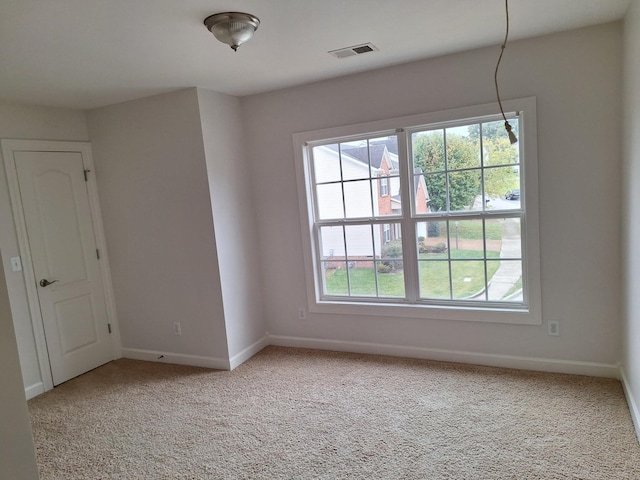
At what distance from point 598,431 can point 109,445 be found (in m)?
3.03

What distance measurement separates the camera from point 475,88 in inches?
123

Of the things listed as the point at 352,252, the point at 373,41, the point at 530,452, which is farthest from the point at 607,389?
the point at 373,41

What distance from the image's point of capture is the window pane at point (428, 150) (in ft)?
11.1

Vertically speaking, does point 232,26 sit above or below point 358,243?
above

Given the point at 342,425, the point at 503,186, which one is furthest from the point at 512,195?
the point at 342,425

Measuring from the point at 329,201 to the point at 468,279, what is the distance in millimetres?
1411

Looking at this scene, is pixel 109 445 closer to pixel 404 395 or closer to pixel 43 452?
pixel 43 452

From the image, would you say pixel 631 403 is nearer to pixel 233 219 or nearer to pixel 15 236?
pixel 233 219

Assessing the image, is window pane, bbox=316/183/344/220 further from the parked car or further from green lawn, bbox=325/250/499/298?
the parked car

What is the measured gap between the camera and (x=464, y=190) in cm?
333

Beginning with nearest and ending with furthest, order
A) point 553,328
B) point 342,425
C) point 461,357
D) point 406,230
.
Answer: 1. point 342,425
2. point 553,328
3. point 461,357
4. point 406,230

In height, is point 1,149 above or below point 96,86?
below

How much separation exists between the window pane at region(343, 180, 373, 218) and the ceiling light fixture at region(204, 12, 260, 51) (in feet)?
5.70

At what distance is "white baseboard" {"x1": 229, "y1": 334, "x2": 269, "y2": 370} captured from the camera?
148 inches
